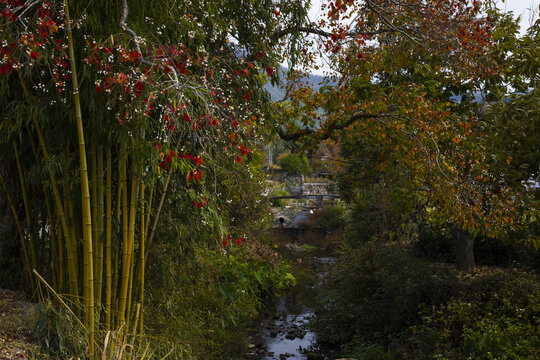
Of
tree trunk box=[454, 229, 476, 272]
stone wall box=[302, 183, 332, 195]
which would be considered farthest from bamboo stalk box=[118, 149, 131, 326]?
stone wall box=[302, 183, 332, 195]

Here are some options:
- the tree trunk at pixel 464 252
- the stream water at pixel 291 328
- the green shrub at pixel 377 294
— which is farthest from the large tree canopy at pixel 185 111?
the stream water at pixel 291 328

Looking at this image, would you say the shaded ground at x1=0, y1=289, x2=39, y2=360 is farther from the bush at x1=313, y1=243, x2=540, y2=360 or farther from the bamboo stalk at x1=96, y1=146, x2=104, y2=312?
the bush at x1=313, y1=243, x2=540, y2=360

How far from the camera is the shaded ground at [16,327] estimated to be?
2.93 m

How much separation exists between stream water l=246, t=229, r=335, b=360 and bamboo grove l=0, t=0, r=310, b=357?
4002 millimetres

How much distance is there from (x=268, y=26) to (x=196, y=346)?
3.59 m

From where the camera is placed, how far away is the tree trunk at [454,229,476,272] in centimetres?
685

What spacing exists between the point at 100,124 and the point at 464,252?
5539 millimetres

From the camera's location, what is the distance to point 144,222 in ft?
12.9

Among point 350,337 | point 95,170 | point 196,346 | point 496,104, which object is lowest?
point 350,337

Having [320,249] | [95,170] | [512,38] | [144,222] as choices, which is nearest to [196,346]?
[144,222]

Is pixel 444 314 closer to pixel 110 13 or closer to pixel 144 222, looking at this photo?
pixel 144 222

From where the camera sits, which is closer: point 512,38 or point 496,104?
point 512,38

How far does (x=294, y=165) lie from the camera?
29.0 m

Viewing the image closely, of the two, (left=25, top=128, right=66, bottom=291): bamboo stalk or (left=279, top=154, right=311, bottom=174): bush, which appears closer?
(left=25, top=128, right=66, bottom=291): bamboo stalk
